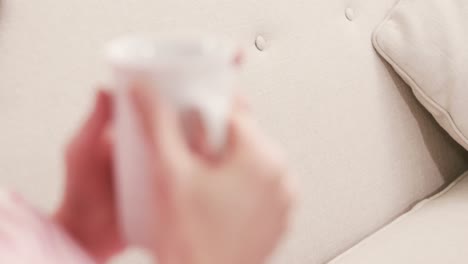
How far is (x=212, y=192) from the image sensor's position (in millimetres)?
429

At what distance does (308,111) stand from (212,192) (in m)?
0.68

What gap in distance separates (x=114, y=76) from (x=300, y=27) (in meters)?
0.67

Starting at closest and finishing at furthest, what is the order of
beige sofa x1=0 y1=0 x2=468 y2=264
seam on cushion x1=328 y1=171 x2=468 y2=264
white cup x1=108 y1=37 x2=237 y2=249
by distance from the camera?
white cup x1=108 y1=37 x2=237 y2=249 → beige sofa x1=0 y1=0 x2=468 y2=264 → seam on cushion x1=328 y1=171 x2=468 y2=264

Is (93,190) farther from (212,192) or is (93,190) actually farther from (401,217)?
(401,217)

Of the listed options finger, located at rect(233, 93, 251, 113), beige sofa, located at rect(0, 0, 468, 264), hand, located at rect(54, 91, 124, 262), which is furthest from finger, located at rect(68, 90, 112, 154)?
beige sofa, located at rect(0, 0, 468, 264)

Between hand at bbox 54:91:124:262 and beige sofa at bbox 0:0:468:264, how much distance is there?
243 millimetres

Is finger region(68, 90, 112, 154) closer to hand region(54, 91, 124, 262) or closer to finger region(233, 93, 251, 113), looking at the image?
hand region(54, 91, 124, 262)

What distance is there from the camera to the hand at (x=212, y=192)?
1.40 ft

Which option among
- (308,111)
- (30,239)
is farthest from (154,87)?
(308,111)

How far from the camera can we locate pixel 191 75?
423 mm

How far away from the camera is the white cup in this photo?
423 mm

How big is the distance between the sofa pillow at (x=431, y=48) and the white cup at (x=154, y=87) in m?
0.80

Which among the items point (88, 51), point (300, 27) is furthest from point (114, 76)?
point (300, 27)

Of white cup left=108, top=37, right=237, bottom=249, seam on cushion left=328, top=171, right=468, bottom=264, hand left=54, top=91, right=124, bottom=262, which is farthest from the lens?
seam on cushion left=328, top=171, right=468, bottom=264
